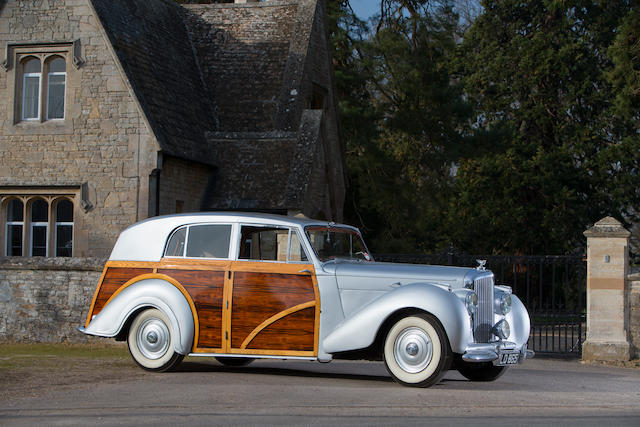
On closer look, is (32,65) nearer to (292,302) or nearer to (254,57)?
(254,57)

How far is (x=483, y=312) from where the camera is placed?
9.91 metres

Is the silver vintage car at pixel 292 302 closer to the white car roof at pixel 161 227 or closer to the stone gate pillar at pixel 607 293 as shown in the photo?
the white car roof at pixel 161 227

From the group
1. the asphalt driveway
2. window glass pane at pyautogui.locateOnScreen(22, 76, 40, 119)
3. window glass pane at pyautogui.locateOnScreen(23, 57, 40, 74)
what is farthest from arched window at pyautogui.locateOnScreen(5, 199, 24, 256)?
the asphalt driveway

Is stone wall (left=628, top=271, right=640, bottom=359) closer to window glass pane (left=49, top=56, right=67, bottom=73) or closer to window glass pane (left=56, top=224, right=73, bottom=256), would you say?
window glass pane (left=56, top=224, right=73, bottom=256)

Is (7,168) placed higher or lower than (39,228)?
higher

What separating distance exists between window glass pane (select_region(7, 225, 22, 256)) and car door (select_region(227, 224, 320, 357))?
12.6 m

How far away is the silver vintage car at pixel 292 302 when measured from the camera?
9.39m

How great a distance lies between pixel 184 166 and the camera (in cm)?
2222

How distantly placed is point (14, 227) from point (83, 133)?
112 inches

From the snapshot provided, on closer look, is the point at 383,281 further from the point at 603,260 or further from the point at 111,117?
the point at 111,117

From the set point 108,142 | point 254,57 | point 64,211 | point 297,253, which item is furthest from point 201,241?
point 254,57

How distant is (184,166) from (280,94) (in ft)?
13.1

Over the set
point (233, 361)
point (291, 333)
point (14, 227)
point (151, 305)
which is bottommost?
point (233, 361)

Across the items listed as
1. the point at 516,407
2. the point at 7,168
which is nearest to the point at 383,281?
the point at 516,407
